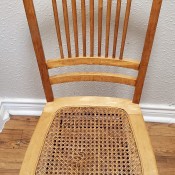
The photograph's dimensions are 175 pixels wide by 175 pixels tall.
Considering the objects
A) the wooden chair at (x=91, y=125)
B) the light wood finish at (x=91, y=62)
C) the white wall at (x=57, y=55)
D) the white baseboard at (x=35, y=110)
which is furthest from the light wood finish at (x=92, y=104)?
the white baseboard at (x=35, y=110)

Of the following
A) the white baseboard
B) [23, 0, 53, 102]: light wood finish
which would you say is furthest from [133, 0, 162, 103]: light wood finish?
the white baseboard

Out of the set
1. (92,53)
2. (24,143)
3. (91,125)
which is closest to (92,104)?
(91,125)

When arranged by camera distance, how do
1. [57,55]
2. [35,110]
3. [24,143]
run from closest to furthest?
[57,55] < [24,143] < [35,110]

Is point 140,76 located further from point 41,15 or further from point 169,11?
point 41,15

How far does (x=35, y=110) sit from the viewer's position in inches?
57.9

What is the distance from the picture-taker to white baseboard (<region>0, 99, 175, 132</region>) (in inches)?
54.6

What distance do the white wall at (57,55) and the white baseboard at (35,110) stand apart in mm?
29

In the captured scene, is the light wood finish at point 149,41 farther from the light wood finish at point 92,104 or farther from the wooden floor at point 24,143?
the wooden floor at point 24,143

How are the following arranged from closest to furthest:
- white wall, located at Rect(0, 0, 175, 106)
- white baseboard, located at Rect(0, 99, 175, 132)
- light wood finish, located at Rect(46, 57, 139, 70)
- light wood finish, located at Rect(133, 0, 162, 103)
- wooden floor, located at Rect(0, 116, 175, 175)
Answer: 1. light wood finish, located at Rect(133, 0, 162, 103)
2. light wood finish, located at Rect(46, 57, 139, 70)
3. white wall, located at Rect(0, 0, 175, 106)
4. wooden floor, located at Rect(0, 116, 175, 175)
5. white baseboard, located at Rect(0, 99, 175, 132)

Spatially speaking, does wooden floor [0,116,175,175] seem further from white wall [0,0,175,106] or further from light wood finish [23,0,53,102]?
light wood finish [23,0,53,102]

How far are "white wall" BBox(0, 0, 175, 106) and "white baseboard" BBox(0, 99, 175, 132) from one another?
29mm

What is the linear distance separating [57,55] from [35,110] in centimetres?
42

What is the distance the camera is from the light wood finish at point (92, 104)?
0.83 meters

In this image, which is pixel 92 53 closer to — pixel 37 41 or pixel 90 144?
pixel 37 41
